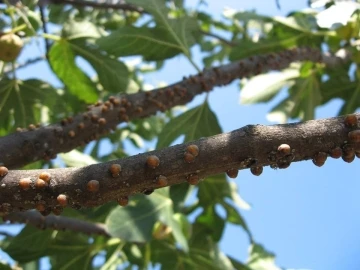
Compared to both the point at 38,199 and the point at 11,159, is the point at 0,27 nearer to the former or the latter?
the point at 11,159

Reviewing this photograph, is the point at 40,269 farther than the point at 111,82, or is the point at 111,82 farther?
the point at 40,269

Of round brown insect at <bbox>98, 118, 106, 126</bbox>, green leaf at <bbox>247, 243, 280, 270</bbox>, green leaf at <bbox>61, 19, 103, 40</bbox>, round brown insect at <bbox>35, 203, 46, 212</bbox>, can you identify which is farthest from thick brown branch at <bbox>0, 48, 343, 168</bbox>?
green leaf at <bbox>247, 243, 280, 270</bbox>

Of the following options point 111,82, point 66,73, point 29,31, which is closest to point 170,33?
point 111,82

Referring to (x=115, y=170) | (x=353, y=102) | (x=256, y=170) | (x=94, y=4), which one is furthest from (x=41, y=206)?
(x=353, y=102)

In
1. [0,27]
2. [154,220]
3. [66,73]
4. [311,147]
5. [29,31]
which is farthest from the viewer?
[154,220]

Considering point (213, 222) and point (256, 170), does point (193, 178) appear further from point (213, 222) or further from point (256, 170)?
point (213, 222)

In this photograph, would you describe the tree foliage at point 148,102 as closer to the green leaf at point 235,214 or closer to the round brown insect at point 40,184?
the green leaf at point 235,214
